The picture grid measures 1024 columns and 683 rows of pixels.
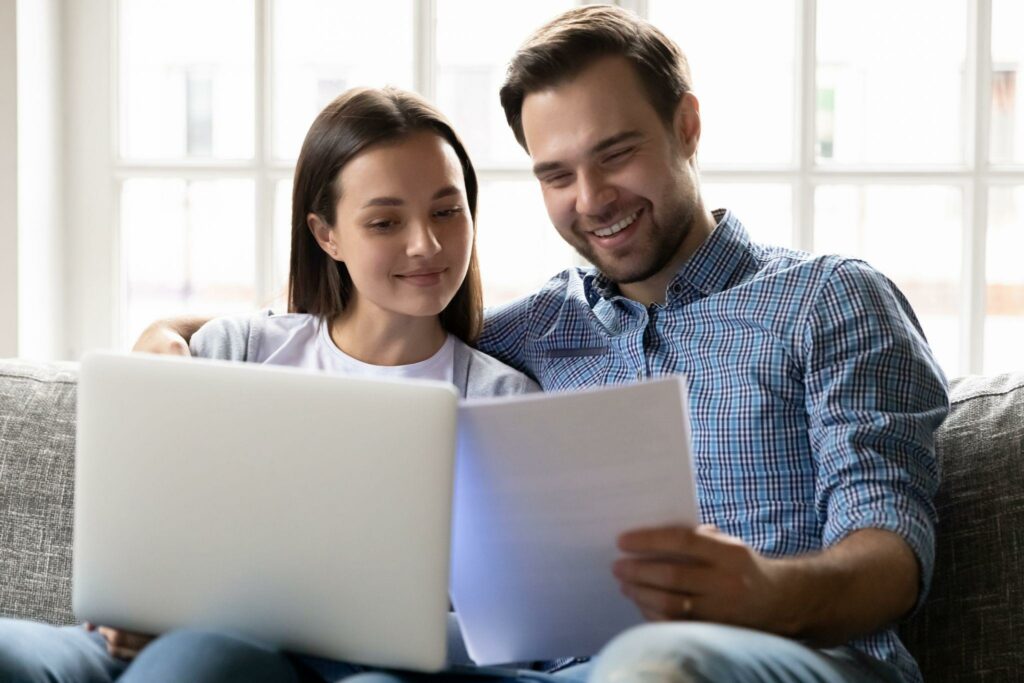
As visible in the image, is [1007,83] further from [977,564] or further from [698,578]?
[698,578]

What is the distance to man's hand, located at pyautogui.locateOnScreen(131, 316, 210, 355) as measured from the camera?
1.69m

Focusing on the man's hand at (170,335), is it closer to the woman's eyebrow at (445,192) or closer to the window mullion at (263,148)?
the woman's eyebrow at (445,192)

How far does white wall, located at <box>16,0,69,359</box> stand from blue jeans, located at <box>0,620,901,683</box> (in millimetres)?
1153

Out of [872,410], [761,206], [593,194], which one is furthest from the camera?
[761,206]

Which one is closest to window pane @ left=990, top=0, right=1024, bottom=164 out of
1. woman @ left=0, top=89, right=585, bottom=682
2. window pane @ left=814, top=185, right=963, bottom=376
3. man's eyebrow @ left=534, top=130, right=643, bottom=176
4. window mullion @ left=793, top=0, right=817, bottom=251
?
window pane @ left=814, top=185, right=963, bottom=376

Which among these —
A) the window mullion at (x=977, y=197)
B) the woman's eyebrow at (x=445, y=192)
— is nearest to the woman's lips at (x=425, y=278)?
the woman's eyebrow at (x=445, y=192)

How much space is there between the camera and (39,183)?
7.88ft

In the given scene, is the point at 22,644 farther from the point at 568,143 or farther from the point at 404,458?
the point at 568,143

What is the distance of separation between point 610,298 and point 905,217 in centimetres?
95

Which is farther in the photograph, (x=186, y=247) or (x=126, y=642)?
(x=186, y=247)

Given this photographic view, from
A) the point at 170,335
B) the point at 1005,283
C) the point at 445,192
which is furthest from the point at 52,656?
the point at 1005,283

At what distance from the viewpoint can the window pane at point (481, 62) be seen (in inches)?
96.3

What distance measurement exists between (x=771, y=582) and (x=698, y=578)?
87 millimetres

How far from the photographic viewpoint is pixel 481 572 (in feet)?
3.95
